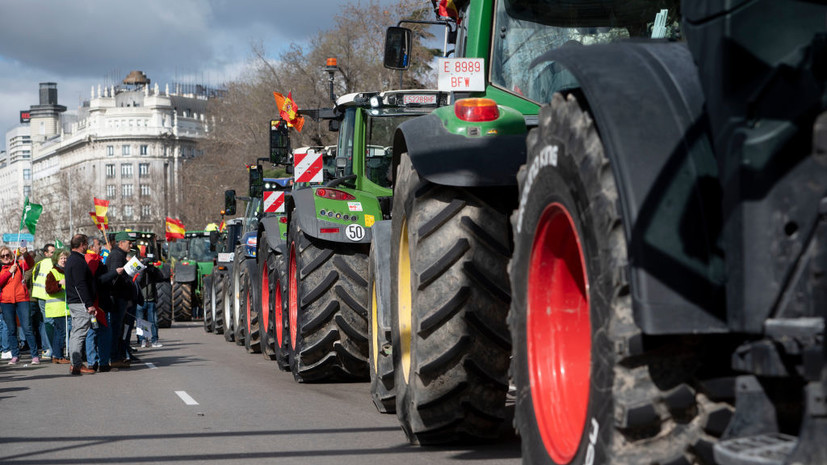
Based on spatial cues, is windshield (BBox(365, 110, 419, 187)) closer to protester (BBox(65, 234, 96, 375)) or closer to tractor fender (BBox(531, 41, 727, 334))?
protester (BBox(65, 234, 96, 375))

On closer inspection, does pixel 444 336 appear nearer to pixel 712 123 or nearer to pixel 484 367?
pixel 484 367

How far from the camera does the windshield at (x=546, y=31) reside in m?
6.26

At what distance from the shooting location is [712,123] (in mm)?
3234

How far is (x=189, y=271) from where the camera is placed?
109 feet

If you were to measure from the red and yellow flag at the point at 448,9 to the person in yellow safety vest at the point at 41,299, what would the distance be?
37.8 ft

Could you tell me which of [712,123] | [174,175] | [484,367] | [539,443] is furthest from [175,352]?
[174,175]

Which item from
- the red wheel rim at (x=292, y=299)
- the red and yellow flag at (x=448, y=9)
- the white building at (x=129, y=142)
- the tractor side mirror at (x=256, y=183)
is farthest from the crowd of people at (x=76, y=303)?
the white building at (x=129, y=142)

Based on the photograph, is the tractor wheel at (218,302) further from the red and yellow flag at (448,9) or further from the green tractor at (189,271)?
the red and yellow flag at (448,9)

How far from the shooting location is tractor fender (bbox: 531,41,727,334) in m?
3.19

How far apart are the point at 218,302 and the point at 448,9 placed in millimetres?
17499

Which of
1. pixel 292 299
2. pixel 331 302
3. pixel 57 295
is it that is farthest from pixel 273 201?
pixel 331 302

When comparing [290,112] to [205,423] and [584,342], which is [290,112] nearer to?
[205,423]

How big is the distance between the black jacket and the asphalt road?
1084mm

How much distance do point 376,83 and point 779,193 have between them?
41.4 m
